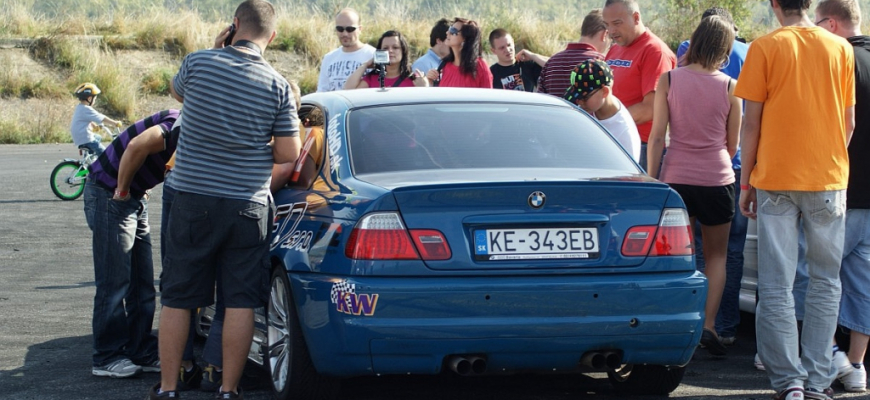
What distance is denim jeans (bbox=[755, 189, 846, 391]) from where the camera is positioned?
18.3 ft

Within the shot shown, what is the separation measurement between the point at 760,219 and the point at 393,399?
191 cm

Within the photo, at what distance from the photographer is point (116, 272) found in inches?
253

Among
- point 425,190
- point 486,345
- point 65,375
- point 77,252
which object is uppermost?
point 425,190

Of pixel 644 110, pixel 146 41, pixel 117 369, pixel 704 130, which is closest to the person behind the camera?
pixel 117 369

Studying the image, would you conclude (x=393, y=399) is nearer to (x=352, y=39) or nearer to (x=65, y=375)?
(x=65, y=375)

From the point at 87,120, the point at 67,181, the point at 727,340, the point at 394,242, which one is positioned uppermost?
the point at 394,242

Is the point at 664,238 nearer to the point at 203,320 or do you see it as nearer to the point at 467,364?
the point at 467,364

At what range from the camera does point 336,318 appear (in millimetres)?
4949

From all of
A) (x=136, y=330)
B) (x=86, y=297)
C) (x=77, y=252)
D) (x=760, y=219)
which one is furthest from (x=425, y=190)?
(x=77, y=252)

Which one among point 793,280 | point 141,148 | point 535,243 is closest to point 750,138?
point 793,280

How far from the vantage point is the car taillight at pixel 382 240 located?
16.2 feet

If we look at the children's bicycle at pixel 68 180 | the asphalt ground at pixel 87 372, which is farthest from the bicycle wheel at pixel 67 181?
the asphalt ground at pixel 87 372

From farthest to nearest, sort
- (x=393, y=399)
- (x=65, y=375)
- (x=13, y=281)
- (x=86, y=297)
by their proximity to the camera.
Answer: (x=13, y=281) → (x=86, y=297) → (x=65, y=375) → (x=393, y=399)

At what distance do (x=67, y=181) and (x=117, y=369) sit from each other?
11.0 meters
